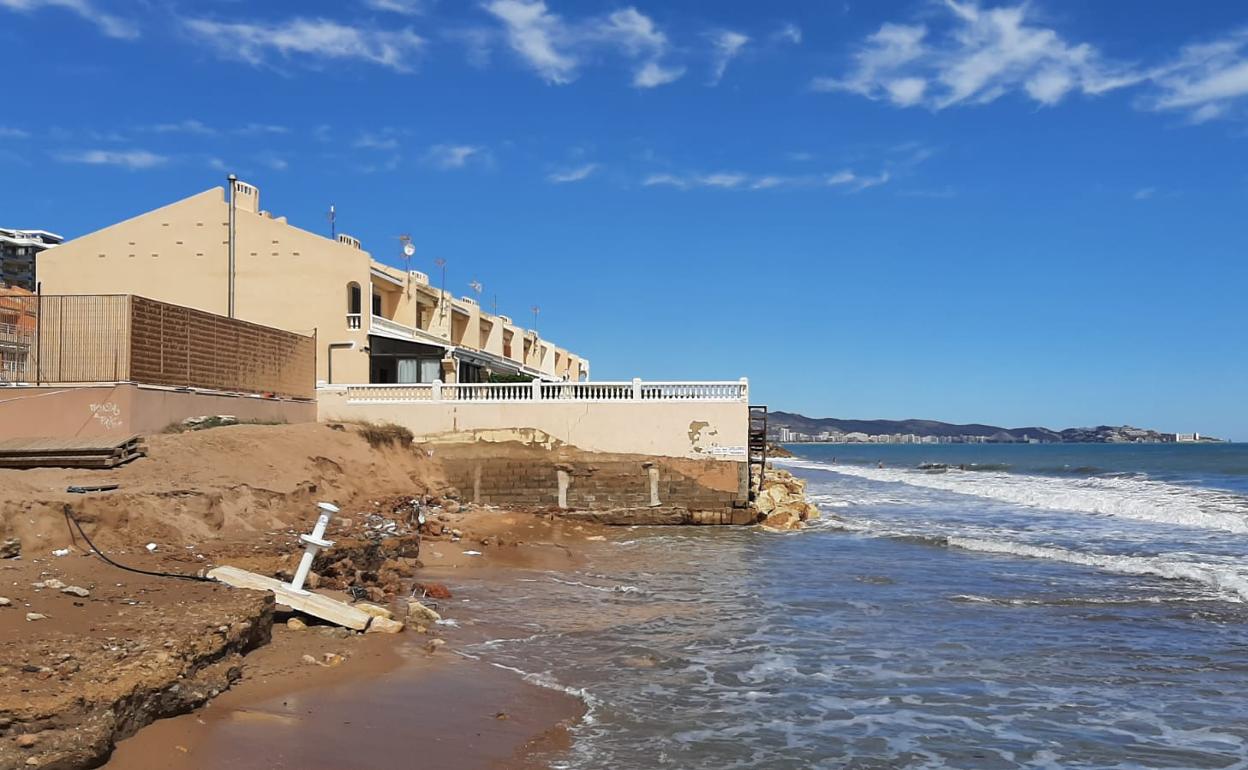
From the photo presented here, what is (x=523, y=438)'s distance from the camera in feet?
81.9

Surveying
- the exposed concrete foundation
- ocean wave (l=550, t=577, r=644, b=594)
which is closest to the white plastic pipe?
ocean wave (l=550, t=577, r=644, b=594)

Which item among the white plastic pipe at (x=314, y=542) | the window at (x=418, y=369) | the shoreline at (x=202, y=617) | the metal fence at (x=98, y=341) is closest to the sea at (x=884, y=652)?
the shoreline at (x=202, y=617)

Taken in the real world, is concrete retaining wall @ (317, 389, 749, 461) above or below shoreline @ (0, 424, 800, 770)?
above

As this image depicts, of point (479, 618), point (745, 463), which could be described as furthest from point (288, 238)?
→ point (479, 618)

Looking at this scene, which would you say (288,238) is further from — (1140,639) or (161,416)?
(1140,639)

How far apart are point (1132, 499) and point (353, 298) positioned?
97.0ft

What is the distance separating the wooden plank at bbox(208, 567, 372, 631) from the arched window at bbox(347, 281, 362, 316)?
2119 centimetres

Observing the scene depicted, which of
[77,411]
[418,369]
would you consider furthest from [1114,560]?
[418,369]

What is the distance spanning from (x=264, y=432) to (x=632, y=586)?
8.65 m

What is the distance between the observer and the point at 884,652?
10.0 metres

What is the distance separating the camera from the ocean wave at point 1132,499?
28547mm

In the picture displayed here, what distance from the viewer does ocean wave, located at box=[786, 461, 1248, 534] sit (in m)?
28.5

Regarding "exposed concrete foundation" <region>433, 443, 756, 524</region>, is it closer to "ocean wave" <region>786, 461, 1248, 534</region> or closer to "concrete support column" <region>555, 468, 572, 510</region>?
"concrete support column" <region>555, 468, 572, 510</region>

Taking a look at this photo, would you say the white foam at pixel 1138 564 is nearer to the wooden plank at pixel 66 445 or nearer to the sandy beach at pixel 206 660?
the sandy beach at pixel 206 660
